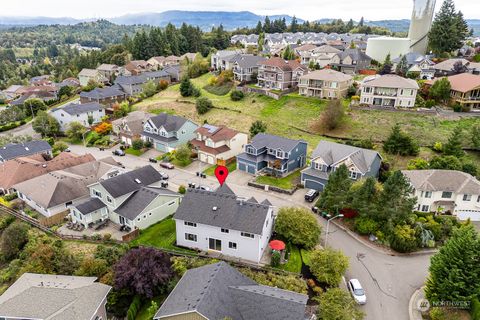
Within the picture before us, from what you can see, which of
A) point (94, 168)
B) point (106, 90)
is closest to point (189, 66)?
point (106, 90)

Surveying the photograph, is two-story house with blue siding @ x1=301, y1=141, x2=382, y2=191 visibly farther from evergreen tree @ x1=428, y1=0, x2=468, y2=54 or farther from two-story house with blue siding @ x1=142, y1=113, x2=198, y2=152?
evergreen tree @ x1=428, y1=0, x2=468, y2=54

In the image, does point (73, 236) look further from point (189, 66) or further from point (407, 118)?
point (189, 66)

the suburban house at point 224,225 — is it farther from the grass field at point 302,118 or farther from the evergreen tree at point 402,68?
the evergreen tree at point 402,68

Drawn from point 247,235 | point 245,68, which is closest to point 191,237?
point 247,235

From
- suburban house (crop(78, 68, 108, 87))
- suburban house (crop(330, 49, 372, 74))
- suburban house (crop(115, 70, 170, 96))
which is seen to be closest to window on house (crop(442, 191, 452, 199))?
suburban house (crop(330, 49, 372, 74))

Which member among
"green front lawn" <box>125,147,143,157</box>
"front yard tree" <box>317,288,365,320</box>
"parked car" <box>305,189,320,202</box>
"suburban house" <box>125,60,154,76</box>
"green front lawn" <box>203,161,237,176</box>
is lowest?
"green front lawn" <box>125,147,143,157</box>
